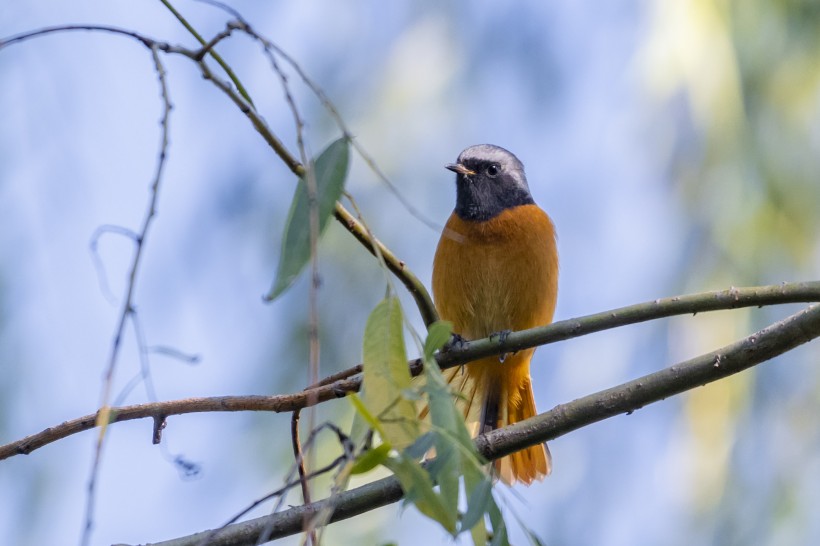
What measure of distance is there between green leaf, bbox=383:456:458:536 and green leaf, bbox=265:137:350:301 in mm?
308

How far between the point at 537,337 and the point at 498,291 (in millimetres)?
1733

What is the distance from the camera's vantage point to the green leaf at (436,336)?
1593 millimetres

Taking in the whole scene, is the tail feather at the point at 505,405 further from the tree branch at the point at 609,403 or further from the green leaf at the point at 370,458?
the green leaf at the point at 370,458

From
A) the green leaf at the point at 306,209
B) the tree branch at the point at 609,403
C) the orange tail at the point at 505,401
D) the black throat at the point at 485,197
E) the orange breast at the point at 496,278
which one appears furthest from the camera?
the black throat at the point at 485,197

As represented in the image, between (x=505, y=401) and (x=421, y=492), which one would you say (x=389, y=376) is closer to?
(x=421, y=492)

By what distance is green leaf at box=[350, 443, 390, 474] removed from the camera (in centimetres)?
134

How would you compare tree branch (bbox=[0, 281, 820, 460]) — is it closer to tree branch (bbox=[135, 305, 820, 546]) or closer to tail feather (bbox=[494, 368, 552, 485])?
tree branch (bbox=[135, 305, 820, 546])

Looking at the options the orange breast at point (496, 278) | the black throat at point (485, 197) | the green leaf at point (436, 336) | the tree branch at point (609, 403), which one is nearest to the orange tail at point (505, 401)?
the orange breast at point (496, 278)

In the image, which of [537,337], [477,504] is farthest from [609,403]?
[477,504]

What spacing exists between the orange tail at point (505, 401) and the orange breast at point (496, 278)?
0.64 feet

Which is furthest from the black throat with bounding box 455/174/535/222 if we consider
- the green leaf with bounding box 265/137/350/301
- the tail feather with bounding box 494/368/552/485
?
the green leaf with bounding box 265/137/350/301

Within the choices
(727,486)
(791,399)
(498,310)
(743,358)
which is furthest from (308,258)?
(791,399)

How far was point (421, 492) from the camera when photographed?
1335mm

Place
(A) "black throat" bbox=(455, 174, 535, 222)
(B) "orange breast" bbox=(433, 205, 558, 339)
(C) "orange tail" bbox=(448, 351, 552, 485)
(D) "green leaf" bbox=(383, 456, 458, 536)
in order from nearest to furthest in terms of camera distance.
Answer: (D) "green leaf" bbox=(383, 456, 458, 536), (B) "orange breast" bbox=(433, 205, 558, 339), (C) "orange tail" bbox=(448, 351, 552, 485), (A) "black throat" bbox=(455, 174, 535, 222)
